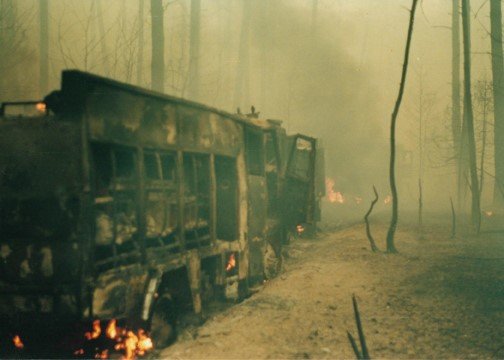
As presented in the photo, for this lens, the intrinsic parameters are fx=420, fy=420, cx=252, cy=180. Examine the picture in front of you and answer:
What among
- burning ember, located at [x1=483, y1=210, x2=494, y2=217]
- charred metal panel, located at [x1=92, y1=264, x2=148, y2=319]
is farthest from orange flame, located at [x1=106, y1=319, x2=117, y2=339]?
burning ember, located at [x1=483, y1=210, x2=494, y2=217]

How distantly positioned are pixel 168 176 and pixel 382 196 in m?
28.2

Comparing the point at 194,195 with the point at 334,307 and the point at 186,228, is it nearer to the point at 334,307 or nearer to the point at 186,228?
the point at 186,228

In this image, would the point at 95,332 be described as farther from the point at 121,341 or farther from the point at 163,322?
the point at 163,322

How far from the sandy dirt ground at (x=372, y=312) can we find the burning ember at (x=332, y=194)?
677 inches

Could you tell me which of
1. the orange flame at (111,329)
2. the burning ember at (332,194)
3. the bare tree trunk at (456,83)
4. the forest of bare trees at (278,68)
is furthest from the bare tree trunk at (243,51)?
the orange flame at (111,329)

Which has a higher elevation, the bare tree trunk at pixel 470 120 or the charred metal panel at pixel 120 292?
the bare tree trunk at pixel 470 120

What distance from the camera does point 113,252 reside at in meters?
4.24

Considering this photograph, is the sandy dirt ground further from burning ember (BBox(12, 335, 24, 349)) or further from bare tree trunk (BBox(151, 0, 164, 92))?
bare tree trunk (BBox(151, 0, 164, 92))

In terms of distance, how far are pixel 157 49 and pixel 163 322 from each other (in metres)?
12.1

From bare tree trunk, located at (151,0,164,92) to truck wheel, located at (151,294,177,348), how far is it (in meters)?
10.9

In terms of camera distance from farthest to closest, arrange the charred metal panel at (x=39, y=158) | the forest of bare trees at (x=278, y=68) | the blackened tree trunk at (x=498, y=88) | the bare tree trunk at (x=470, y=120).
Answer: the forest of bare trees at (x=278, y=68) → the blackened tree trunk at (x=498, y=88) → the bare tree trunk at (x=470, y=120) → the charred metal panel at (x=39, y=158)

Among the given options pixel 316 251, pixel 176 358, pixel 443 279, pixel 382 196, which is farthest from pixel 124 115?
pixel 382 196

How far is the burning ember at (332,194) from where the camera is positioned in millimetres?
27031

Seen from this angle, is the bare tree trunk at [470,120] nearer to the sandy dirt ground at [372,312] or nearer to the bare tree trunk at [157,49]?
the sandy dirt ground at [372,312]
